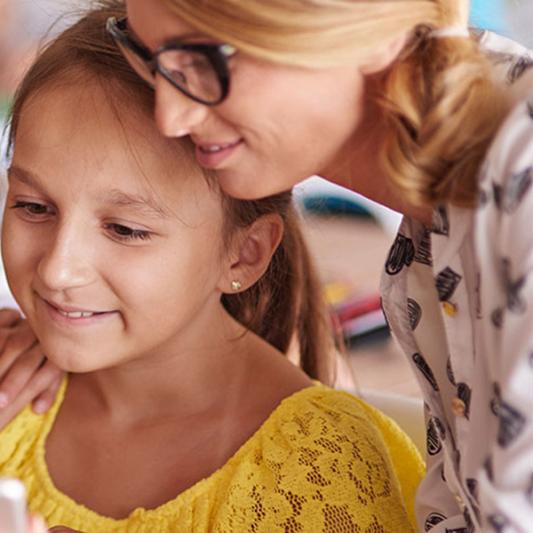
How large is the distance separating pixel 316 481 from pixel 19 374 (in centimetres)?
39

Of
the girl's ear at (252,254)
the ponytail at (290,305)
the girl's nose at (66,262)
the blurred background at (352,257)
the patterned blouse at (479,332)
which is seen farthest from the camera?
the blurred background at (352,257)

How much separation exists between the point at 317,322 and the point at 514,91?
56 cm

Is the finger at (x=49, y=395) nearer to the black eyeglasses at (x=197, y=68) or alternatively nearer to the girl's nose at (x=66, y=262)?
the girl's nose at (x=66, y=262)

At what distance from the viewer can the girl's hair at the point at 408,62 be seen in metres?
0.84

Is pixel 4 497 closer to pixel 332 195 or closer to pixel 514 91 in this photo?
pixel 514 91

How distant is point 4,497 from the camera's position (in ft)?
2.24

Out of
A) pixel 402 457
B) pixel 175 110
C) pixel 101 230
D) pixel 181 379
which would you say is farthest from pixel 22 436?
pixel 175 110

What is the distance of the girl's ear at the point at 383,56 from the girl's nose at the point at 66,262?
0.33 metres

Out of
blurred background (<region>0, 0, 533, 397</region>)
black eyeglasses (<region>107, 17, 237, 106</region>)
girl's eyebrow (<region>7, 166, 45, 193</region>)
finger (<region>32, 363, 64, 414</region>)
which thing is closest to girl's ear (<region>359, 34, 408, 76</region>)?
black eyeglasses (<region>107, 17, 237, 106</region>)

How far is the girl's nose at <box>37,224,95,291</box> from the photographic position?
1062 mm

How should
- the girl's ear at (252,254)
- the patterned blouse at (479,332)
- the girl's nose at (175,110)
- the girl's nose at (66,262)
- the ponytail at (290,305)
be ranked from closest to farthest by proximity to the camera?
the patterned blouse at (479,332), the girl's nose at (175,110), the girl's nose at (66,262), the girl's ear at (252,254), the ponytail at (290,305)

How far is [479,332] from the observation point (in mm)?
874

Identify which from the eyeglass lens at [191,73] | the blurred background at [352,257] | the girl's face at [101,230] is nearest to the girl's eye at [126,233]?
the girl's face at [101,230]

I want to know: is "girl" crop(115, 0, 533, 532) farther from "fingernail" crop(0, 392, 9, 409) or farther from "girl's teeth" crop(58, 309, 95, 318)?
"fingernail" crop(0, 392, 9, 409)
